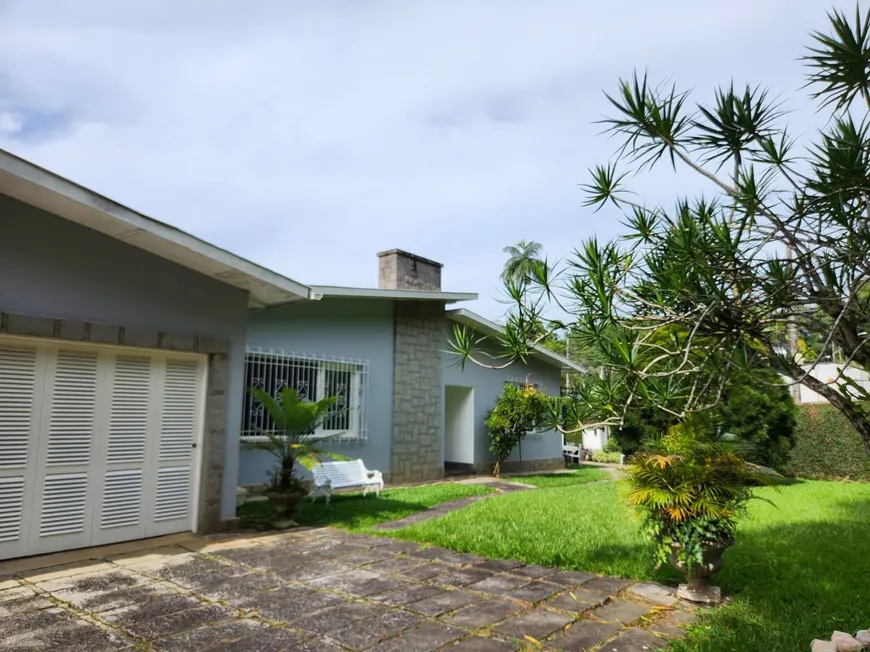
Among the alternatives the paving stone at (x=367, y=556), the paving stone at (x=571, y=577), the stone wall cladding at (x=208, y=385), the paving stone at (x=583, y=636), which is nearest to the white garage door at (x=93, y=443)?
the stone wall cladding at (x=208, y=385)

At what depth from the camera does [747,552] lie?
650cm

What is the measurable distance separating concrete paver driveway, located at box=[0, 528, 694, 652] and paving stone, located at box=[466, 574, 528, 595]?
0.02 m

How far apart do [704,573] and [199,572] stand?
15.1 ft

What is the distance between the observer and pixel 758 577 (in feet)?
18.0

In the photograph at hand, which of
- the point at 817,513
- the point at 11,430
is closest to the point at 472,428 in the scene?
the point at 817,513

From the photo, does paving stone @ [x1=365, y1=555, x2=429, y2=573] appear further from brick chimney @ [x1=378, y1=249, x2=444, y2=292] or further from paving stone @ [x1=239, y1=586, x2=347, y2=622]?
brick chimney @ [x1=378, y1=249, x2=444, y2=292]

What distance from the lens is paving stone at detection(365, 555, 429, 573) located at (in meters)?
5.68

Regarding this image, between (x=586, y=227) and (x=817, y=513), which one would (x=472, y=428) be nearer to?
(x=817, y=513)

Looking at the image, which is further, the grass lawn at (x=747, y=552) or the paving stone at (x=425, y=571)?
the paving stone at (x=425, y=571)

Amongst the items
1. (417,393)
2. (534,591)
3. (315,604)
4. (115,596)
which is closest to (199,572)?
(115,596)

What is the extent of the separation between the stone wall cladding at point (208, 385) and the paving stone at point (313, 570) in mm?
2011

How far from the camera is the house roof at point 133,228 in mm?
5422

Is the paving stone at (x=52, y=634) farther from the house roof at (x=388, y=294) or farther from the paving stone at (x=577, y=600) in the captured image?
the house roof at (x=388, y=294)

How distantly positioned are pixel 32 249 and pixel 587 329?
5671 millimetres
